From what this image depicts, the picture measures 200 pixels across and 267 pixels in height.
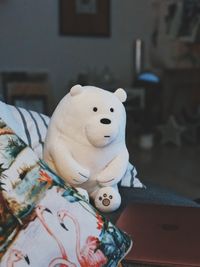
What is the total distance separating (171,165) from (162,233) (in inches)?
98.1

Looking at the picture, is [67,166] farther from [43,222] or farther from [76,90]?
[43,222]

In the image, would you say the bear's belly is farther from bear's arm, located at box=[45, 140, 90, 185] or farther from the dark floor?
the dark floor

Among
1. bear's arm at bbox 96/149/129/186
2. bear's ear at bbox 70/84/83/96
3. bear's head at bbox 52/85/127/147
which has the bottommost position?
bear's arm at bbox 96/149/129/186

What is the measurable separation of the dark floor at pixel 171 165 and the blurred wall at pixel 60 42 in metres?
0.97

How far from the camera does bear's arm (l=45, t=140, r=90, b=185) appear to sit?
1.04 metres

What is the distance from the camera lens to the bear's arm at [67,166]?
1045 millimetres

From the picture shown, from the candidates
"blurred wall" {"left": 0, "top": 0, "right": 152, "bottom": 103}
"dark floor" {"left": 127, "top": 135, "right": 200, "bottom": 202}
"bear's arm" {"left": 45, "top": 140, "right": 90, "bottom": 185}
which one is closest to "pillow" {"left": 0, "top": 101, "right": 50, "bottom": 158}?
"bear's arm" {"left": 45, "top": 140, "right": 90, "bottom": 185}

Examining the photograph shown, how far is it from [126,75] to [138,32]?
45 centimetres

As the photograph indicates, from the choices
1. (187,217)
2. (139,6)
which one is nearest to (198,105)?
(139,6)

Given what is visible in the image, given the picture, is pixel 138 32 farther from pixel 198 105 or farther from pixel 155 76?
pixel 198 105

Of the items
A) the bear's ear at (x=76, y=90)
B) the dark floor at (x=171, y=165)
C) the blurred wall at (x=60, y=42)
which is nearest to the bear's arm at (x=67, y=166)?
the bear's ear at (x=76, y=90)

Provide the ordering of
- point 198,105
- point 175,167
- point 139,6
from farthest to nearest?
point 139,6 < point 198,105 < point 175,167

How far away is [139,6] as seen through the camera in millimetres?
4797

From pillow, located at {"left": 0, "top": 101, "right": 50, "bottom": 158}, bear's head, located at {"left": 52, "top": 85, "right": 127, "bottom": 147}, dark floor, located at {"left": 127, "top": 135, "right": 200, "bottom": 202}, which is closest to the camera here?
bear's head, located at {"left": 52, "top": 85, "right": 127, "bottom": 147}
